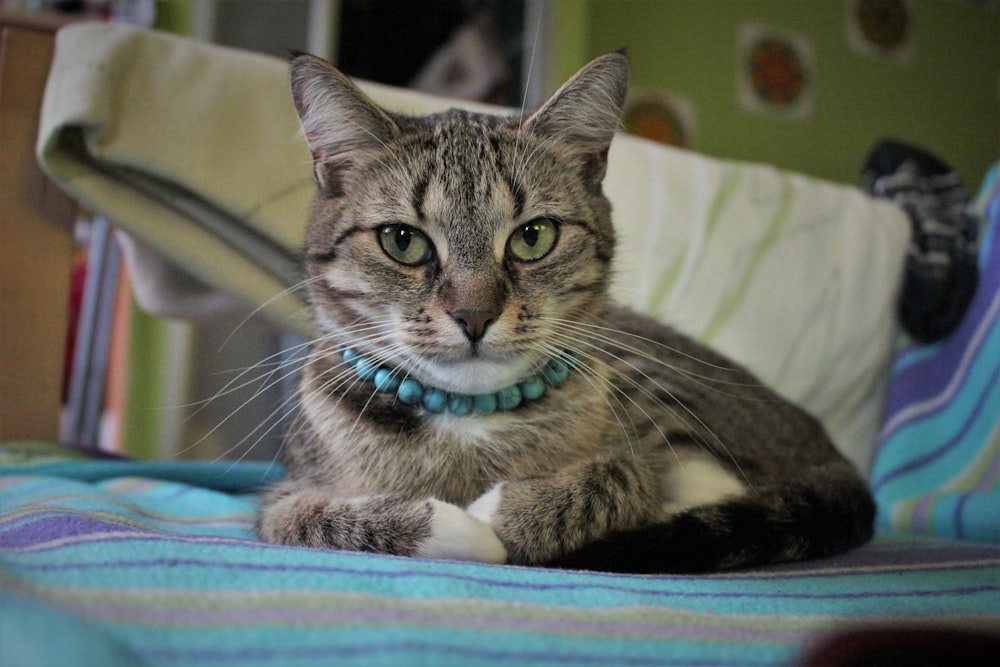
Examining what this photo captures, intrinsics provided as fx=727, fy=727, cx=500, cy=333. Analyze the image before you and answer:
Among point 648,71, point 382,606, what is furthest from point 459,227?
Answer: point 648,71

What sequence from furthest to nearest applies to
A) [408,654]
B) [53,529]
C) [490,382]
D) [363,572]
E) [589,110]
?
[589,110] < [490,382] < [53,529] < [363,572] < [408,654]

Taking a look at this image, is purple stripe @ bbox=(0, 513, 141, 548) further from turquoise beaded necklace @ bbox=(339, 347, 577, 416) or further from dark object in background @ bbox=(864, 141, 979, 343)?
dark object in background @ bbox=(864, 141, 979, 343)

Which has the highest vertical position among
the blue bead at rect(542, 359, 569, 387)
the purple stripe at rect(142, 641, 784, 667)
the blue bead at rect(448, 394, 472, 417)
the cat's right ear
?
the cat's right ear

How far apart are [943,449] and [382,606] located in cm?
131

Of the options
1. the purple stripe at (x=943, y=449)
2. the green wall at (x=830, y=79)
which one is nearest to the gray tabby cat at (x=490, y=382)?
the purple stripe at (x=943, y=449)

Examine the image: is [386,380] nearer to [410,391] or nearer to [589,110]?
[410,391]

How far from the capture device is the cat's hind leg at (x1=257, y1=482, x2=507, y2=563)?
0.71 meters

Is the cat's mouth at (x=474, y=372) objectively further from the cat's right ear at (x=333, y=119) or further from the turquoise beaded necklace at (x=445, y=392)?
the cat's right ear at (x=333, y=119)

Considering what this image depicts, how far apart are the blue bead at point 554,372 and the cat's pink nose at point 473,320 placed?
146mm

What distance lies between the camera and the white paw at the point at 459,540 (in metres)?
0.70

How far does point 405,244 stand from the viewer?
830 millimetres

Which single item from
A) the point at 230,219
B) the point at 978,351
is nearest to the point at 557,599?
the point at 230,219

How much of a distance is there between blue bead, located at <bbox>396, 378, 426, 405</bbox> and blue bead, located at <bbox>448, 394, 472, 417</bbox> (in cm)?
3

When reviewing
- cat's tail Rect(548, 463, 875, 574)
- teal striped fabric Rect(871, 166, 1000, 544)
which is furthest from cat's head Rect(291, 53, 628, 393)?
teal striped fabric Rect(871, 166, 1000, 544)
